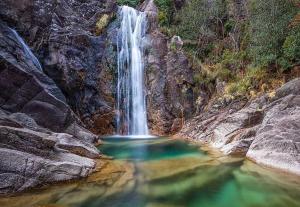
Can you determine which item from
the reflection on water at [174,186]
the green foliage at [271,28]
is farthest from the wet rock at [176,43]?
the reflection on water at [174,186]

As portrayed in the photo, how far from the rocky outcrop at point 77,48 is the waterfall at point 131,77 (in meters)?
0.76

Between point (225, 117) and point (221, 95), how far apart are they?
12.1ft

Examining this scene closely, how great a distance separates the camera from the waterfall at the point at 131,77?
2395 cm

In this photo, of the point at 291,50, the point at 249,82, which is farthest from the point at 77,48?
the point at 291,50

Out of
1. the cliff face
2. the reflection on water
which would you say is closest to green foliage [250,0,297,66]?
the reflection on water

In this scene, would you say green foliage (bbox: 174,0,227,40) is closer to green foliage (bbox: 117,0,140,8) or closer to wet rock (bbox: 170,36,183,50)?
wet rock (bbox: 170,36,183,50)

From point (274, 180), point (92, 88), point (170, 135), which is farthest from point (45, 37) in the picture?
point (274, 180)

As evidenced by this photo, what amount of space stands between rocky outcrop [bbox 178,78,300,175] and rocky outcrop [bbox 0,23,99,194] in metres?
6.75

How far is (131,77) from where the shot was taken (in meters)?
24.9

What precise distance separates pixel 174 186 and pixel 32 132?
5261 millimetres

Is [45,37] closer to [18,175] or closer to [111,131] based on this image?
[111,131]

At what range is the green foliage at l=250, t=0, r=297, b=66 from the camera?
17.7m

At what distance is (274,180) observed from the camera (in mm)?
10156

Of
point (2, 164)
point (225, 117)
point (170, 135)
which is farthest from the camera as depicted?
point (170, 135)
